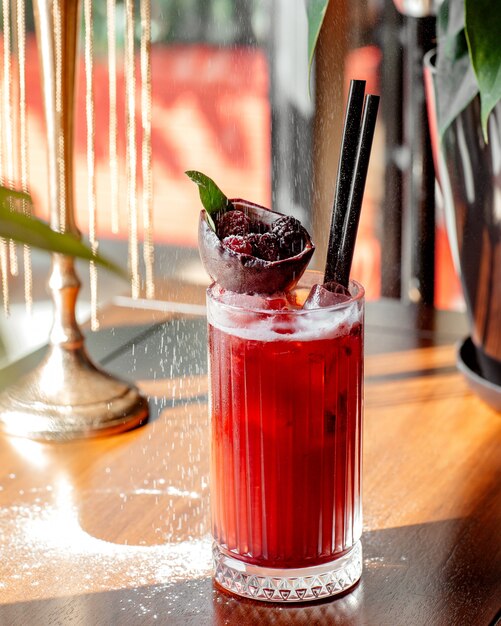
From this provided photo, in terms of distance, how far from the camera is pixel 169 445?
944 mm

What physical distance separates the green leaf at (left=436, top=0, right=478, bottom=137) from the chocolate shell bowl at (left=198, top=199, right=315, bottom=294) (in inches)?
14.2

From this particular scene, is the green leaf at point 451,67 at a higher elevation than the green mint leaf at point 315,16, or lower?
lower

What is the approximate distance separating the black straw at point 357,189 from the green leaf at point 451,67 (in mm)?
324

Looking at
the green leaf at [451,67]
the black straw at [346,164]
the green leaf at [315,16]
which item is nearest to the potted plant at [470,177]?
the green leaf at [451,67]

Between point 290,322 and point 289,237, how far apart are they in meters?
0.06

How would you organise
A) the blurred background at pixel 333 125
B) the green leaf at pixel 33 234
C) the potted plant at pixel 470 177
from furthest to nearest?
the blurred background at pixel 333 125 < the potted plant at pixel 470 177 < the green leaf at pixel 33 234

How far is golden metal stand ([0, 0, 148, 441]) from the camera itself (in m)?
0.95

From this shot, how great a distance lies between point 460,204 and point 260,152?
2.32 m

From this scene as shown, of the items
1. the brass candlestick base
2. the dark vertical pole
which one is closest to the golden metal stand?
the brass candlestick base

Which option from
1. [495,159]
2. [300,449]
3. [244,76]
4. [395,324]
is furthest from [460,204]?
[244,76]

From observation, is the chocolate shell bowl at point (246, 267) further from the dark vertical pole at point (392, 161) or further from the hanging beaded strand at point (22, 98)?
the dark vertical pole at point (392, 161)

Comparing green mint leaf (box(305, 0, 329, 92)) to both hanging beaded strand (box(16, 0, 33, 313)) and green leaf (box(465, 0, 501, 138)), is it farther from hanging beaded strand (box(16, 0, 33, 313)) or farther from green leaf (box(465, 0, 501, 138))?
hanging beaded strand (box(16, 0, 33, 313))

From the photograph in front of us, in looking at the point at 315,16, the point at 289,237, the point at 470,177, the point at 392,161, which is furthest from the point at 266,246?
the point at 392,161

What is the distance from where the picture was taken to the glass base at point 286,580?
0.68m
